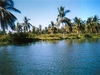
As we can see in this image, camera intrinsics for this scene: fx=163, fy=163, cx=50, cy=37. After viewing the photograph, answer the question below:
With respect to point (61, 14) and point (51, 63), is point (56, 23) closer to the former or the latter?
point (61, 14)

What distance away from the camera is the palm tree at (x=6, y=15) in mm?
39028

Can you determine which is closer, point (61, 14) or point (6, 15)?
point (6, 15)

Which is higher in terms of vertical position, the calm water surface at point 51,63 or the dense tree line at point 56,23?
the dense tree line at point 56,23

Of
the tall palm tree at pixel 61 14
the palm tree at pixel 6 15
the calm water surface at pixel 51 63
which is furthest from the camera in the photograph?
the tall palm tree at pixel 61 14

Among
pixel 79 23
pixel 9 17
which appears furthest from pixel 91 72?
pixel 79 23

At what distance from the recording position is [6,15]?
129ft

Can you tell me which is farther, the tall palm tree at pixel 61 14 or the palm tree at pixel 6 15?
the tall palm tree at pixel 61 14

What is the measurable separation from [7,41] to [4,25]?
6.06m

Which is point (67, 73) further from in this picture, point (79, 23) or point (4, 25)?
point (79, 23)

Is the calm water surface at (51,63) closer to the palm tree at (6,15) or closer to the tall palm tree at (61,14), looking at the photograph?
the palm tree at (6,15)

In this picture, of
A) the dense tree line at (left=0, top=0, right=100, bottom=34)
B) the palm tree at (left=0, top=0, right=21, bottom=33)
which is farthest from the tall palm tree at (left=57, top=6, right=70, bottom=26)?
the palm tree at (left=0, top=0, right=21, bottom=33)

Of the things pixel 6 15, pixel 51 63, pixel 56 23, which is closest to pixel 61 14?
pixel 56 23

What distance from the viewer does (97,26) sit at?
90.1 meters

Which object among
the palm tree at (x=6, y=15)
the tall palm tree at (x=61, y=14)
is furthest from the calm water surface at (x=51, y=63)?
the tall palm tree at (x=61, y=14)
